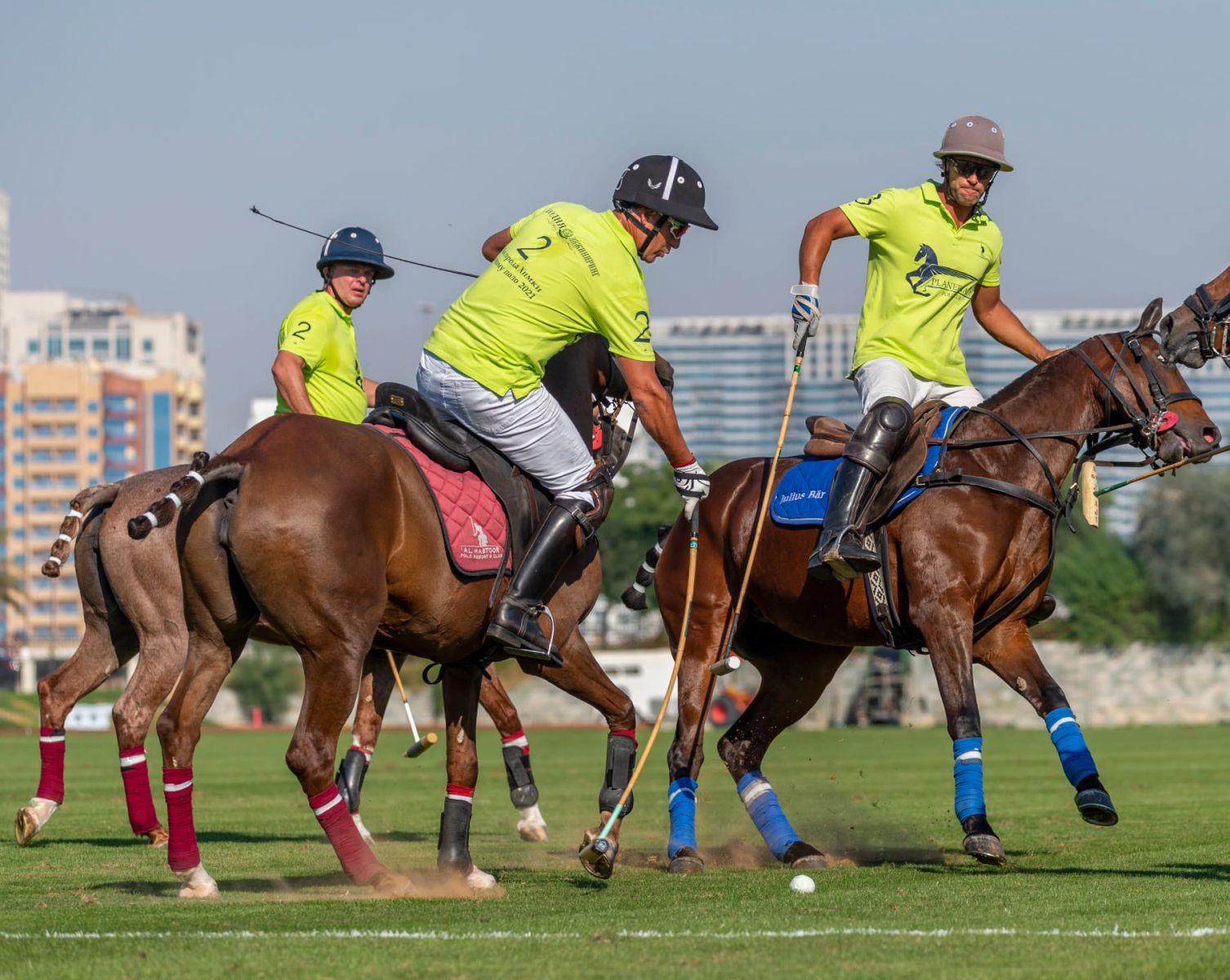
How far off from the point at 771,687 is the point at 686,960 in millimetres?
5066

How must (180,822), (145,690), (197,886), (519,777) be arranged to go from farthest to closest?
(519,777)
(145,690)
(180,822)
(197,886)

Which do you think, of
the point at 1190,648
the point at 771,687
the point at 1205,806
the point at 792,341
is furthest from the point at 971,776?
the point at 1190,648

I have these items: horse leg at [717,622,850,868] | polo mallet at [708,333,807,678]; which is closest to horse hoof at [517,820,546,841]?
horse leg at [717,622,850,868]

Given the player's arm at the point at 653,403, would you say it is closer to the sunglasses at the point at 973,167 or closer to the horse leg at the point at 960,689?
the horse leg at the point at 960,689

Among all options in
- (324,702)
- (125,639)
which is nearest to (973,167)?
(324,702)

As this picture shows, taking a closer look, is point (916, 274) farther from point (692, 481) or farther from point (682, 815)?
point (682, 815)

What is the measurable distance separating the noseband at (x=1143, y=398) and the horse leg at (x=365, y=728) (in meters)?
4.89

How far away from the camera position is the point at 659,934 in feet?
21.5

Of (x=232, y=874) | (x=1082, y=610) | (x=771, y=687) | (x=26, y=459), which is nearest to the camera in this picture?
(x=232, y=874)

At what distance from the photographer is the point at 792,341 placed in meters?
10.6

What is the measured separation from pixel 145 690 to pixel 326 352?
236 centimetres

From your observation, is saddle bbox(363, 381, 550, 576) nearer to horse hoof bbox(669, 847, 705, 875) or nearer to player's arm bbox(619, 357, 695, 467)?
player's arm bbox(619, 357, 695, 467)

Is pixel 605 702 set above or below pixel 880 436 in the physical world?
below

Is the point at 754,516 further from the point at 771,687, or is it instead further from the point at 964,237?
the point at 964,237
